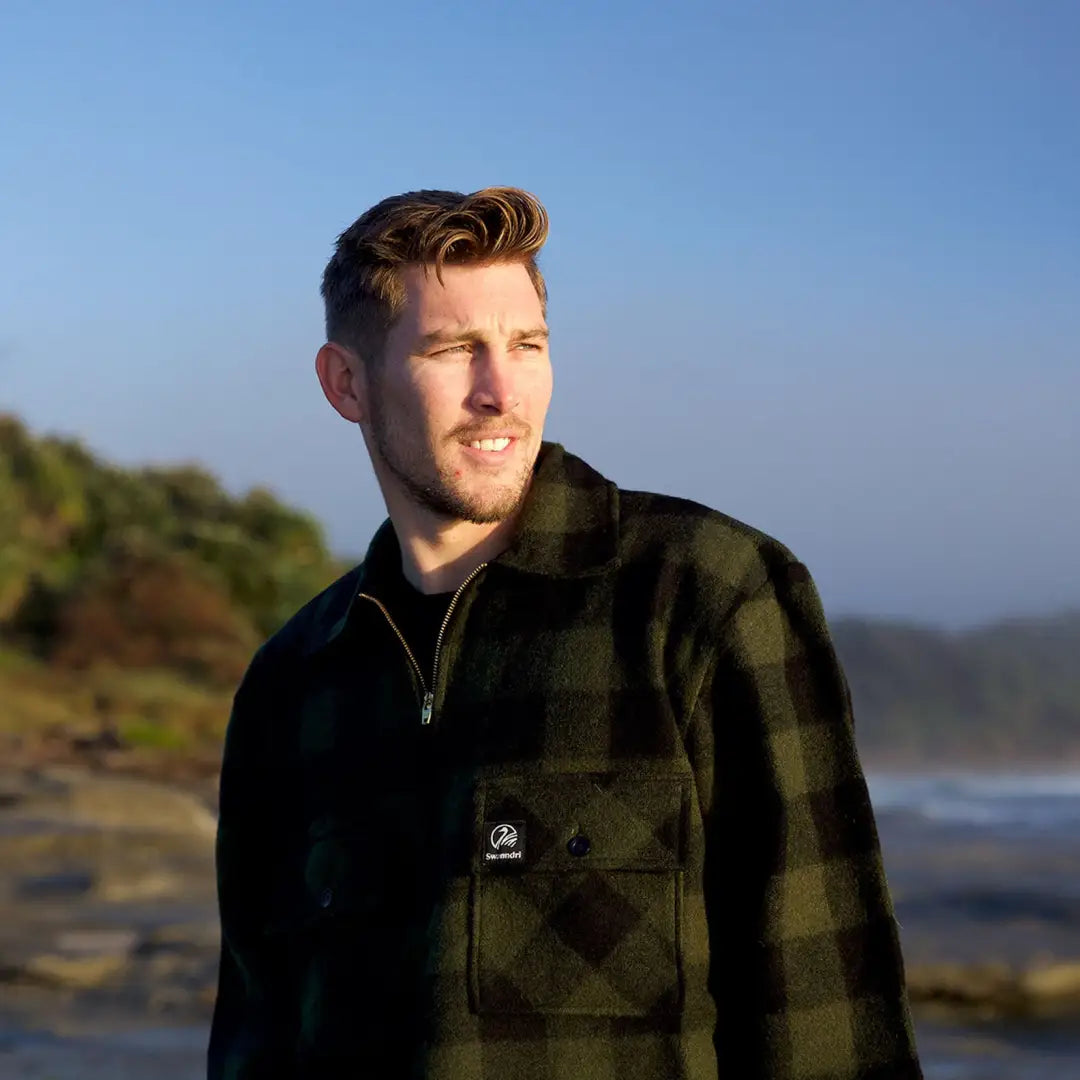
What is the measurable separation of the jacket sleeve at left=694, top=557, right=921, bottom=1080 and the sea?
4288 mm

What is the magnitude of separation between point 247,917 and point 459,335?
1.06 m

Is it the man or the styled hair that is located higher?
the styled hair

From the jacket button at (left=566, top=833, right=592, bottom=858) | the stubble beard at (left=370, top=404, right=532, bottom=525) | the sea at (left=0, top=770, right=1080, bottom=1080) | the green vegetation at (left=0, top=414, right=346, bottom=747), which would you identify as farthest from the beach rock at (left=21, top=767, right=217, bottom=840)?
the jacket button at (left=566, top=833, right=592, bottom=858)

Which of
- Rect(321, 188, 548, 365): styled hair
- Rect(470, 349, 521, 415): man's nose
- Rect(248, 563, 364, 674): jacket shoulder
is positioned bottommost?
Rect(248, 563, 364, 674): jacket shoulder

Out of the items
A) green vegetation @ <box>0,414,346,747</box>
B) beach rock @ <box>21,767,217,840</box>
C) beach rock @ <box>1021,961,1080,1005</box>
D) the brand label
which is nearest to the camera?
the brand label

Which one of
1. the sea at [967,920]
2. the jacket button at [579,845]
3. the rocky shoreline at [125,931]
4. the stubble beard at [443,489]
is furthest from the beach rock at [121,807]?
the jacket button at [579,845]

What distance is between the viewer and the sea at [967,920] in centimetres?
648

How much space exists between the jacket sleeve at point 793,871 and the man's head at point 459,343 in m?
0.44

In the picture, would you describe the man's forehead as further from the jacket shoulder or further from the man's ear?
the jacket shoulder

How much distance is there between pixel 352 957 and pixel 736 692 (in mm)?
707

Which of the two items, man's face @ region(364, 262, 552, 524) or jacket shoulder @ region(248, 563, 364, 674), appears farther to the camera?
jacket shoulder @ region(248, 563, 364, 674)

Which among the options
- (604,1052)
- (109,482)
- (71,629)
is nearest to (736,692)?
(604,1052)

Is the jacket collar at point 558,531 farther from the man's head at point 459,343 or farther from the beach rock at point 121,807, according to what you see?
the beach rock at point 121,807

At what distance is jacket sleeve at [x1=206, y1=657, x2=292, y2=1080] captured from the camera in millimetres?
2723
